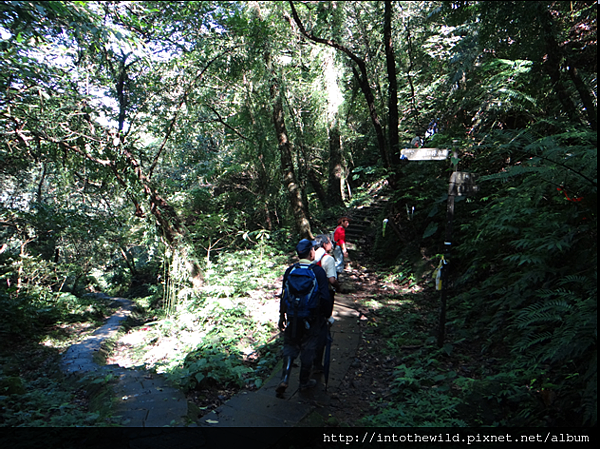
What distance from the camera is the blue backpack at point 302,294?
397 cm

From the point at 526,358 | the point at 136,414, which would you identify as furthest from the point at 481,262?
the point at 136,414

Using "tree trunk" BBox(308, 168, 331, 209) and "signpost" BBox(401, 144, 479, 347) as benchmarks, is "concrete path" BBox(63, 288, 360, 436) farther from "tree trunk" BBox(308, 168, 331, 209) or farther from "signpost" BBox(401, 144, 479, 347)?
"tree trunk" BBox(308, 168, 331, 209)

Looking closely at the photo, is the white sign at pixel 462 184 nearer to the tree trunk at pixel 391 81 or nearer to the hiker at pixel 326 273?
the hiker at pixel 326 273

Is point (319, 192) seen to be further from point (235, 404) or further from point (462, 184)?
point (235, 404)

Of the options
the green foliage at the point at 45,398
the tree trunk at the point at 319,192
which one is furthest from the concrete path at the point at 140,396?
the tree trunk at the point at 319,192

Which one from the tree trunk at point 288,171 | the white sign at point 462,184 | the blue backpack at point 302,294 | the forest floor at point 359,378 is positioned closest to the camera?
the blue backpack at point 302,294

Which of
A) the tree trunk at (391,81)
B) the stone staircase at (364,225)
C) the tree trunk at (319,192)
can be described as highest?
the tree trunk at (391,81)

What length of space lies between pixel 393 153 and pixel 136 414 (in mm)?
9528

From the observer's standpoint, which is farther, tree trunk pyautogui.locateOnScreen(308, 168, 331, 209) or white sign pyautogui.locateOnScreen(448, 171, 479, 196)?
tree trunk pyautogui.locateOnScreen(308, 168, 331, 209)

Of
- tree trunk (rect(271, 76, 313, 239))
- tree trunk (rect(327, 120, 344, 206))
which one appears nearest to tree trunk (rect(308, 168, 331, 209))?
tree trunk (rect(327, 120, 344, 206))

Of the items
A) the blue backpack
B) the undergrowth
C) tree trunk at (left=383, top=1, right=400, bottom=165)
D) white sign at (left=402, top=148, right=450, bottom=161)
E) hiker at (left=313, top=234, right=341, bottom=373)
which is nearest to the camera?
the blue backpack

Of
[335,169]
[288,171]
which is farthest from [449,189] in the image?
[335,169]

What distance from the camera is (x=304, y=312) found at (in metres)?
3.97

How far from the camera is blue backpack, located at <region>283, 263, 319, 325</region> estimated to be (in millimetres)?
3969
